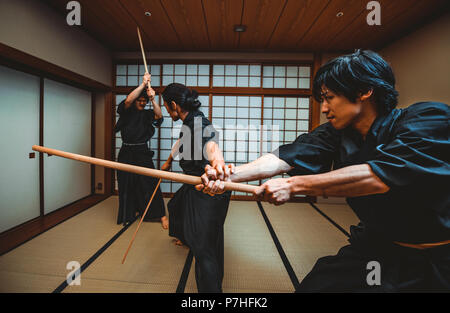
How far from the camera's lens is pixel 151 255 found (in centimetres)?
236

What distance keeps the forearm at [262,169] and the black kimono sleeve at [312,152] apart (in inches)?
1.2

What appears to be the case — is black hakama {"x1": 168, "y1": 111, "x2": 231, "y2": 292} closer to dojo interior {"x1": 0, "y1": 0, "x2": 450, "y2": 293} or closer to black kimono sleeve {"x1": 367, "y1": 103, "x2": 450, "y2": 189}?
dojo interior {"x1": 0, "y1": 0, "x2": 450, "y2": 293}

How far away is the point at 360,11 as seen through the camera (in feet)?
9.39

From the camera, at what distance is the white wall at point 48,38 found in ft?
7.56

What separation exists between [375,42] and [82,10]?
14.8 feet

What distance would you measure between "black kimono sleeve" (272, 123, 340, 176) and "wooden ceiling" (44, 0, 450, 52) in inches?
90.9

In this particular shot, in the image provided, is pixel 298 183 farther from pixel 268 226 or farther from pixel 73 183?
pixel 73 183

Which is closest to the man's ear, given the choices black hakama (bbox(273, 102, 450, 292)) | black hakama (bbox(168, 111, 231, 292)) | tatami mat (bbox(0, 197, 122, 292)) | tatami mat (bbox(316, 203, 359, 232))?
black hakama (bbox(273, 102, 450, 292))

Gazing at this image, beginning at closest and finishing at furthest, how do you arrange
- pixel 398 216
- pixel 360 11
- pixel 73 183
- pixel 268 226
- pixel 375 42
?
pixel 398 216 < pixel 360 11 < pixel 268 226 < pixel 375 42 < pixel 73 183

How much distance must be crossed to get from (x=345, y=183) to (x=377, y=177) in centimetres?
10

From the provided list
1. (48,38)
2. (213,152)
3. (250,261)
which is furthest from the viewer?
(48,38)

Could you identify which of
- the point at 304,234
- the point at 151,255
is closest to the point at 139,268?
the point at 151,255

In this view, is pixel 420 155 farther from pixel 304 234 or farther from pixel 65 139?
pixel 65 139

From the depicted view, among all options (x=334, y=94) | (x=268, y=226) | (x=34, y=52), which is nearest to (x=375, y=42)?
(x=268, y=226)
